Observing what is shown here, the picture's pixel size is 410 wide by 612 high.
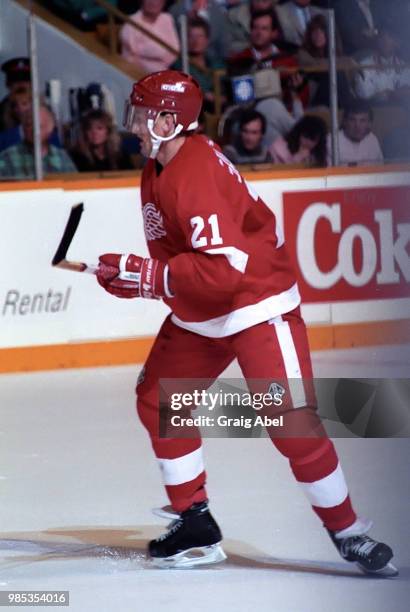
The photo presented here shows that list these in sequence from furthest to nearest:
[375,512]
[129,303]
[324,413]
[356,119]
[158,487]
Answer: [356,119]
[129,303]
[324,413]
[158,487]
[375,512]

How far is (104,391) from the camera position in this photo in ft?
21.9

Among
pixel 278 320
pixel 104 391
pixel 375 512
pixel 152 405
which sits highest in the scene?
pixel 278 320

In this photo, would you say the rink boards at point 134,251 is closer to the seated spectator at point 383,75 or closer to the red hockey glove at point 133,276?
the seated spectator at point 383,75

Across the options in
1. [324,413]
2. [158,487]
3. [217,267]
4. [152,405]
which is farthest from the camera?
[324,413]

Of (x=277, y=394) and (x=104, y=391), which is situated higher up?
(x=277, y=394)

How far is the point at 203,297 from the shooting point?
3.58m

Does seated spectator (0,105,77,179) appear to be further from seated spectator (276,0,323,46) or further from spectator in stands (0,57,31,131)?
seated spectator (276,0,323,46)

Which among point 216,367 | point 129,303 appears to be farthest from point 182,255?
point 129,303

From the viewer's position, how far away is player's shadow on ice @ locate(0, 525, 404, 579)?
3695mm

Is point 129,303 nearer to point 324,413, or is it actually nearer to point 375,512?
point 324,413

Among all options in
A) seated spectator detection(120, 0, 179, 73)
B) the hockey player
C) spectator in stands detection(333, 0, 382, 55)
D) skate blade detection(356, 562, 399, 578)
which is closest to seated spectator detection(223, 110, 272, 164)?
seated spectator detection(120, 0, 179, 73)

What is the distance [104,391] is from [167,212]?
3162mm

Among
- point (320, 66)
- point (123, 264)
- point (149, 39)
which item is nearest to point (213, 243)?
point (123, 264)

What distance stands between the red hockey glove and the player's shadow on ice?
0.77 metres
